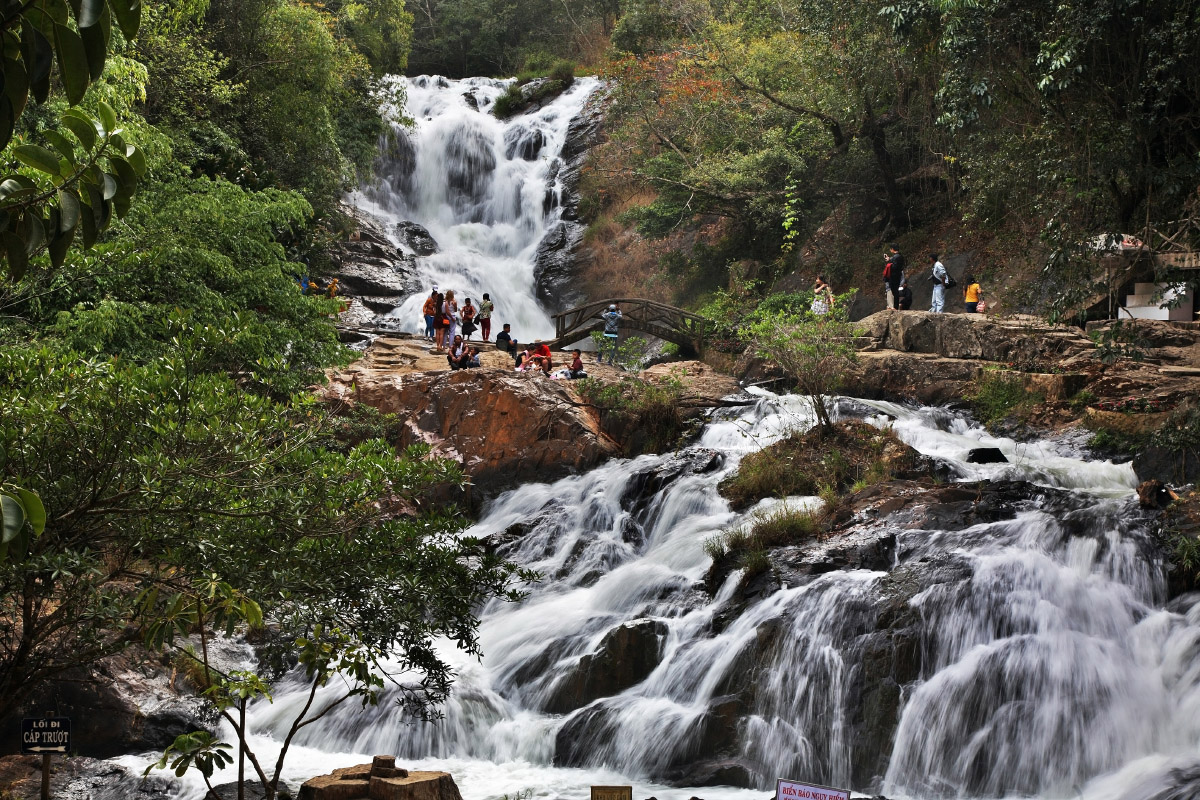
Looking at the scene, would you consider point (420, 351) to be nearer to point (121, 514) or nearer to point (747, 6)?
point (747, 6)

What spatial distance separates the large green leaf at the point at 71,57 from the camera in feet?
6.05

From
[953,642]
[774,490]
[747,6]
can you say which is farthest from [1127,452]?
[747,6]

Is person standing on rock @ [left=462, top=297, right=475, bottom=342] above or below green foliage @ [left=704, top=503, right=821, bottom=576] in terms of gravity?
above

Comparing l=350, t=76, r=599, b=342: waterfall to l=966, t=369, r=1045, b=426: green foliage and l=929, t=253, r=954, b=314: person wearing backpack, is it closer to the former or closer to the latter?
l=929, t=253, r=954, b=314: person wearing backpack

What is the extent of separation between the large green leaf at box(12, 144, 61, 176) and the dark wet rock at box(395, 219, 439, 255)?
2876 centimetres

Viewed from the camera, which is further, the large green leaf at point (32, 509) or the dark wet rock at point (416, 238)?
the dark wet rock at point (416, 238)

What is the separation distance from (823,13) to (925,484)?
40.0 ft

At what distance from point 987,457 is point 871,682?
19.2ft

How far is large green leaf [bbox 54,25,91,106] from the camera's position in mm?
1844

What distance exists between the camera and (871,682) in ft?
29.1

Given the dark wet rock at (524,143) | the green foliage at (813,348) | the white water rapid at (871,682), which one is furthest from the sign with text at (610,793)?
Answer: the dark wet rock at (524,143)

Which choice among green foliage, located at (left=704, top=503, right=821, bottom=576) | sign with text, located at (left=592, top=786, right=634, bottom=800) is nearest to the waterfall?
green foliage, located at (left=704, top=503, right=821, bottom=576)

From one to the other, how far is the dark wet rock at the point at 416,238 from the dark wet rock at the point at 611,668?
2205cm

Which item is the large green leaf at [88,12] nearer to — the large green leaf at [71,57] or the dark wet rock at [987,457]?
the large green leaf at [71,57]
